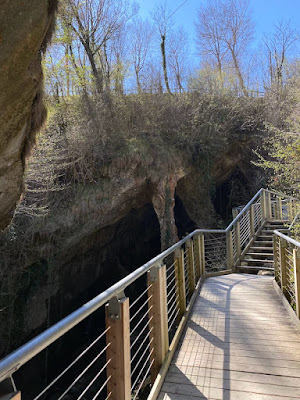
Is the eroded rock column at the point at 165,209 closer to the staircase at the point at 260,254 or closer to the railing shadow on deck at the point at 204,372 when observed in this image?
the staircase at the point at 260,254

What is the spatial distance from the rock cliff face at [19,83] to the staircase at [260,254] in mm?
6121

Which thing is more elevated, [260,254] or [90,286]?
[260,254]

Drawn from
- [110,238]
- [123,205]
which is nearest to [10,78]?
[123,205]

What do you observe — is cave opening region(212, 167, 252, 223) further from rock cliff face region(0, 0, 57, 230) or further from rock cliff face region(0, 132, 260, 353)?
rock cliff face region(0, 0, 57, 230)

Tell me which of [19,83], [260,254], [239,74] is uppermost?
[239,74]

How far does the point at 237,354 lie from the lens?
2.94 meters

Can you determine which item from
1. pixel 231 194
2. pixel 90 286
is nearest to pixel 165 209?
pixel 90 286

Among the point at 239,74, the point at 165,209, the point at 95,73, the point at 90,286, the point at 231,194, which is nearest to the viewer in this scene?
the point at 165,209

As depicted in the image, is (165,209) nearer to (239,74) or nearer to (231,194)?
(231,194)

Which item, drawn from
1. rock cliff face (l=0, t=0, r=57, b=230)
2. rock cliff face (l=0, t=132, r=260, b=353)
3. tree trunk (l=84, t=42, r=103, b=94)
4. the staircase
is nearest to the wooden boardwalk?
the staircase

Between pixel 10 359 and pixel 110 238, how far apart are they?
39.3 ft

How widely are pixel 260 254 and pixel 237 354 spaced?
5.81 metres

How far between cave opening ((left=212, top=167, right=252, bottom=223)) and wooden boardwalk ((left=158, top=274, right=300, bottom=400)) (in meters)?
10.3

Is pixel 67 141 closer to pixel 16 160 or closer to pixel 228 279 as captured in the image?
pixel 16 160
